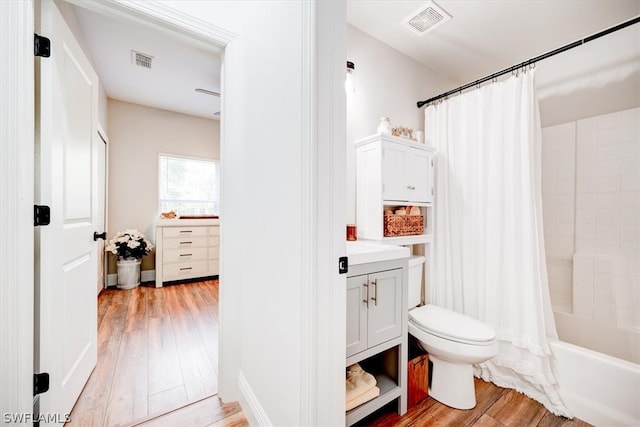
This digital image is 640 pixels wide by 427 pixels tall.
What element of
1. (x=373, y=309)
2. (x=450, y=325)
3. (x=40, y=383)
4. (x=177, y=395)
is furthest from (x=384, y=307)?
(x=40, y=383)

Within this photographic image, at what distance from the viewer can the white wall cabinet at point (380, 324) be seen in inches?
50.4

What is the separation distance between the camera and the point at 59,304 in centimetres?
128

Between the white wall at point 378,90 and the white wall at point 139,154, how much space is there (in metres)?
3.30

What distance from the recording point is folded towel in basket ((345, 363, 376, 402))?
4.35 feet

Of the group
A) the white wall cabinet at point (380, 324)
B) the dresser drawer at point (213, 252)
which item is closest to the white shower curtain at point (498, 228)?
the white wall cabinet at point (380, 324)

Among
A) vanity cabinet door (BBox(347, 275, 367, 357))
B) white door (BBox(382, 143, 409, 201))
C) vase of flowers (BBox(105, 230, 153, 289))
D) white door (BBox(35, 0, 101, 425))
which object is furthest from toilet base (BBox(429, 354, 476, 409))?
vase of flowers (BBox(105, 230, 153, 289))

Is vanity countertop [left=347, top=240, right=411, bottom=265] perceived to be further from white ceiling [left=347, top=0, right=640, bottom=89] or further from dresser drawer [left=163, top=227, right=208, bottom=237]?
dresser drawer [left=163, top=227, right=208, bottom=237]

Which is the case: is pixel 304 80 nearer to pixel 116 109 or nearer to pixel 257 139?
pixel 257 139

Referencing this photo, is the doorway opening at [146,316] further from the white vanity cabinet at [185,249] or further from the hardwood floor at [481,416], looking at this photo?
the hardwood floor at [481,416]

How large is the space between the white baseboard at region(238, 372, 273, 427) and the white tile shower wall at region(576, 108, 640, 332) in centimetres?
243

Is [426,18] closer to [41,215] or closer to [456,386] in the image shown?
Result: [456,386]

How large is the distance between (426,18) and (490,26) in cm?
51

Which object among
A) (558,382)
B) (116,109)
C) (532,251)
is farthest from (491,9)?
(116,109)

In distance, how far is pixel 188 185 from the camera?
4457mm
